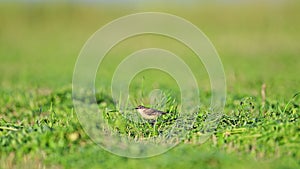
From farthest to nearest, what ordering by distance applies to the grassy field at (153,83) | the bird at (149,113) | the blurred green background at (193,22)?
the blurred green background at (193,22) < the bird at (149,113) < the grassy field at (153,83)

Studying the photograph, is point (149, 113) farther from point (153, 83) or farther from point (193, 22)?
point (193, 22)

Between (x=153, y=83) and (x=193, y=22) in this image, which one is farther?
(x=193, y=22)

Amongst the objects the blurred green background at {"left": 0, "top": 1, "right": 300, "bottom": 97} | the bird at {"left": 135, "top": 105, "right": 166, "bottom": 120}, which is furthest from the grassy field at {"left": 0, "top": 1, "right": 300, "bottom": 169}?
the bird at {"left": 135, "top": 105, "right": 166, "bottom": 120}

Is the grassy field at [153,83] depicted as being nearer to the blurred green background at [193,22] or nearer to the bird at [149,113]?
the blurred green background at [193,22]

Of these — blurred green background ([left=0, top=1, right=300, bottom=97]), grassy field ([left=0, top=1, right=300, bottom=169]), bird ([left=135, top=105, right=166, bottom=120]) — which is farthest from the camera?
blurred green background ([left=0, top=1, right=300, bottom=97])

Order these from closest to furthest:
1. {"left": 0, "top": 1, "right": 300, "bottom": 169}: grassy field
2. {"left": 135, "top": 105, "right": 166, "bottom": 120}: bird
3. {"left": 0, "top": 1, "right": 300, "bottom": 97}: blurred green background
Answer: {"left": 0, "top": 1, "right": 300, "bottom": 169}: grassy field
{"left": 135, "top": 105, "right": 166, "bottom": 120}: bird
{"left": 0, "top": 1, "right": 300, "bottom": 97}: blurred green background

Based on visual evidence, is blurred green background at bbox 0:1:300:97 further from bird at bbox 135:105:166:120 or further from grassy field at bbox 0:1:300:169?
bird at bbox 135:105:166:120

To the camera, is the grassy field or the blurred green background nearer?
the grassy field

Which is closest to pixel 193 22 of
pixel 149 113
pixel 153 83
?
pixel 153 83

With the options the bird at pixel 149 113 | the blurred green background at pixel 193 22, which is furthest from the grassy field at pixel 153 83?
the bird at pixel 149 113
